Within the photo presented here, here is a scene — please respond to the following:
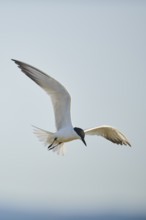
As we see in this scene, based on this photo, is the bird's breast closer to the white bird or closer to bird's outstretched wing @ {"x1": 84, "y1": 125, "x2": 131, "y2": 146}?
the white bird

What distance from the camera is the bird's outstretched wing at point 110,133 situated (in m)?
13.2

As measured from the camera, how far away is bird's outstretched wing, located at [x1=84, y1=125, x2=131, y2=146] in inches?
521

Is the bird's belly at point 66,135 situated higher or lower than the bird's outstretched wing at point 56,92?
lower

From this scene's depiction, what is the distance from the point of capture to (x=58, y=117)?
1295 centimetres

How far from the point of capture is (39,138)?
42.5ft

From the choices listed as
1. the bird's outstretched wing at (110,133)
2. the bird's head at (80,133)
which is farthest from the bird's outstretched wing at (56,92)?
the bird's outstretched wing at (110,133)

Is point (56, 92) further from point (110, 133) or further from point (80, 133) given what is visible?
point (110, 133)

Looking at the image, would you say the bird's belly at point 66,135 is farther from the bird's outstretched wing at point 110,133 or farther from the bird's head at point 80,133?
the bird's outstretched wing at point 110,133

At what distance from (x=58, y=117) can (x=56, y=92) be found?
19.1 inches

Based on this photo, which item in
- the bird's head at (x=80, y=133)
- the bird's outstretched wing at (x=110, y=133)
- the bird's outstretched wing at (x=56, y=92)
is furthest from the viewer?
the bird's outstretched wing at (x=110, y=133)

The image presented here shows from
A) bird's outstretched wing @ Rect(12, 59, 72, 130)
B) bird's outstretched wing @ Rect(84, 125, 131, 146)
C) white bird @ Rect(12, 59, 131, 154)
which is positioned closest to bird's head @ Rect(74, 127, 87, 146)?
white bird @ Rect(12, 59, 131, 154)

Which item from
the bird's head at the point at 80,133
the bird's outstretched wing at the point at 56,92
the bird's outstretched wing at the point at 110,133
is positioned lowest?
the bird's head at the point at 80,133

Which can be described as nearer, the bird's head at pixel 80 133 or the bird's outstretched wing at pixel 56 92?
the bird's outstretched wing at pixel 56 92

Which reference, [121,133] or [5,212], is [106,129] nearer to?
[121,133]
